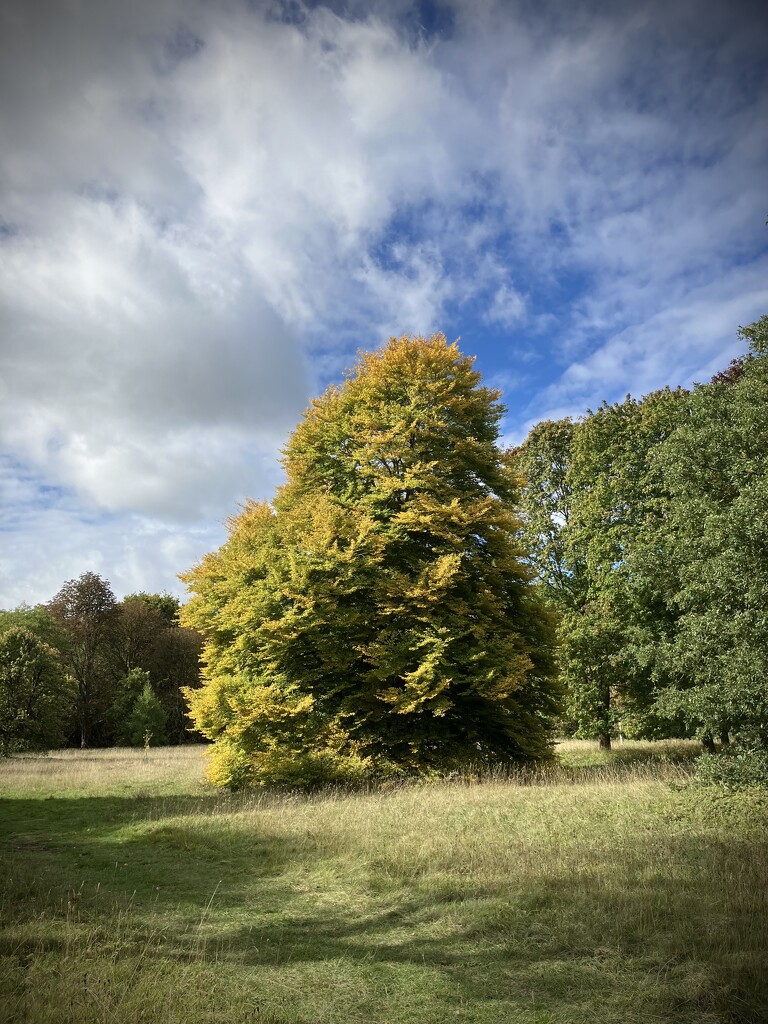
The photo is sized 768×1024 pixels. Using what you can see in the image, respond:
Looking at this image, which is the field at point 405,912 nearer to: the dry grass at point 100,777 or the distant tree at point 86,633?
the dry grass at point 100,777

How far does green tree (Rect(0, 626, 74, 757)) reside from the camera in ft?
91.2

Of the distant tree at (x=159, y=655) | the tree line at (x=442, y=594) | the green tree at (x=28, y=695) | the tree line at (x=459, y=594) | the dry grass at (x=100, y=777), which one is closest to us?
the tree line at (x=459, y=594)

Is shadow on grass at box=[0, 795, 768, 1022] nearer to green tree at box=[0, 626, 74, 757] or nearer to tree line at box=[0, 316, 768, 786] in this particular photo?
tree line at box=[0, 316, 768, 786]

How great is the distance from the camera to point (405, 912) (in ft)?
23.9

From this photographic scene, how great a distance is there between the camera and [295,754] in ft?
54.7

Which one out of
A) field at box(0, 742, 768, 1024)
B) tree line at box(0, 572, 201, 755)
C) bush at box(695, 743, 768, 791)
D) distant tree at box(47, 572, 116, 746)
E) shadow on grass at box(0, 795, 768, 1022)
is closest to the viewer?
field at box(0, 742, 768, 1024)

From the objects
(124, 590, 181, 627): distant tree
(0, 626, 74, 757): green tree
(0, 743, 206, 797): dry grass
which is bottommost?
(0, 743, 206, 797): dry grass

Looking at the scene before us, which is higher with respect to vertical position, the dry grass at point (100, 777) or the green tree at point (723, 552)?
the green tree at point (723, 552)

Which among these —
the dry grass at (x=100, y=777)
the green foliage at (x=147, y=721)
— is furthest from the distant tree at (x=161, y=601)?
the dry grass at (x=100, y=777)

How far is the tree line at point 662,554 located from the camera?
12547 millimetres

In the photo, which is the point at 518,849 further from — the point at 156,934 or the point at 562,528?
the point at 562,528

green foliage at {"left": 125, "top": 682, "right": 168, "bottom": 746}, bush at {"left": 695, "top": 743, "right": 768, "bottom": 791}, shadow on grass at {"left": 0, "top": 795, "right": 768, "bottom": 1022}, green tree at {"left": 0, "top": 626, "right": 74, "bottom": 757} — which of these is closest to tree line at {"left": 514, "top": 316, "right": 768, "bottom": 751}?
bush at {"left": 695, "top": 743, "right": 768, "bottom": 791}

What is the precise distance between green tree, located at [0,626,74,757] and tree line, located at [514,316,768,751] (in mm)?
23554

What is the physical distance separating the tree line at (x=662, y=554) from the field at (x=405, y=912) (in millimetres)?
3055
